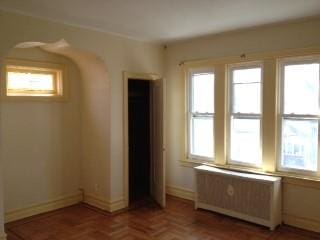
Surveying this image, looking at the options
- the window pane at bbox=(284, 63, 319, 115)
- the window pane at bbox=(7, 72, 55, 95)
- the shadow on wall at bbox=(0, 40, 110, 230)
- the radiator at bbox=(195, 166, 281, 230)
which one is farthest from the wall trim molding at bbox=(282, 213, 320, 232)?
the window pane at bbox=(7, 72, 55, 95)

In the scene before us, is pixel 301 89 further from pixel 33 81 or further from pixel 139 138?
pixel 33 81

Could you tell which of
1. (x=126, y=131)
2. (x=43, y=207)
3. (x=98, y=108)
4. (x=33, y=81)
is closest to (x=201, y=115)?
(x=126, y=131)

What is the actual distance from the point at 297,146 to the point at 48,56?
12.1ft

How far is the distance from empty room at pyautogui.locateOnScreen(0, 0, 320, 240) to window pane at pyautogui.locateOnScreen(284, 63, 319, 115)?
13 millimetres

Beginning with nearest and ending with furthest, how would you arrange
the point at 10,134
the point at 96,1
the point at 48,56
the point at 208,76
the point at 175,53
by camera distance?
the point at 96,1
the point at 10,134
the point at 48,56
the point at 208,76
the point at 175,53

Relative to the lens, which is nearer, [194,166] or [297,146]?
[297,146]

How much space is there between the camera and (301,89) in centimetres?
388

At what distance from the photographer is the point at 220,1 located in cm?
308

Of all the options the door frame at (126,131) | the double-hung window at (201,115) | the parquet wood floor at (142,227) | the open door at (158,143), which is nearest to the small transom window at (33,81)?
the door frame at (126,131)

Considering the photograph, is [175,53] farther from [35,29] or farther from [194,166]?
[35,29]

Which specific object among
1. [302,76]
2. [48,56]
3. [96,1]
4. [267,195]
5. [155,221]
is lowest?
[155,221]

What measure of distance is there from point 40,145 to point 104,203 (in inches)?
50.0

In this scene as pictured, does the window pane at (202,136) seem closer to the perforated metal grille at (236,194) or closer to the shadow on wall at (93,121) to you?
the perforated metal grille at (236,194)

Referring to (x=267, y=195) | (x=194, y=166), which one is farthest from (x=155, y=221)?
(x=267, y=195)
